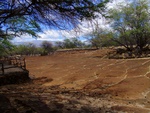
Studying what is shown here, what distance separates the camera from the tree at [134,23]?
2284 cm

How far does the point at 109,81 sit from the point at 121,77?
123cm

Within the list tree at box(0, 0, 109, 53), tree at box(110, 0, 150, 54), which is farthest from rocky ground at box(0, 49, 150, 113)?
tree at box(110, 0, 150, 54)

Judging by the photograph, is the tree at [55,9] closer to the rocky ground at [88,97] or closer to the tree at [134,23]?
the rocky ground at [88,97]

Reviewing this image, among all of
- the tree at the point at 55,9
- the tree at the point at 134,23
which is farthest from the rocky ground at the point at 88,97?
the tree at the point at 134,23

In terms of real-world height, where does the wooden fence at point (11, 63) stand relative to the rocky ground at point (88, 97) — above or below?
above

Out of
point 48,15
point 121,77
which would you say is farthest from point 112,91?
point 48,15

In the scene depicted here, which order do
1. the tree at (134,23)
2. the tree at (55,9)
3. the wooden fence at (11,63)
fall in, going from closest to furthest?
the tree at (55,9) < the wooden fence at (11,63) < the tree at (134,23)

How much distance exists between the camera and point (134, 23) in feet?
77.5

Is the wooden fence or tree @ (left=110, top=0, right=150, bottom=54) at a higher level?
tree @ (left=110, top=0, right=150, bottom=54)

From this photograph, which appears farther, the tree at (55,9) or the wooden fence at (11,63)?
the wooden fence at (11,63)

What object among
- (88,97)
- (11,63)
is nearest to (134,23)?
(11,63)

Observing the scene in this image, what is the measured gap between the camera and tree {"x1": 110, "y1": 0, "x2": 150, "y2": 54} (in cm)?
2284

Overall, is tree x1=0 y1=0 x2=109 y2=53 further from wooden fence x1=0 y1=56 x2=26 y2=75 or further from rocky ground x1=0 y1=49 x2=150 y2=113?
wooden fence x1=0 y1=56 x2=26 y2=75

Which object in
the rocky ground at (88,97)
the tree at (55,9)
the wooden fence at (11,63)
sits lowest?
the rocky ground at (88,97)
